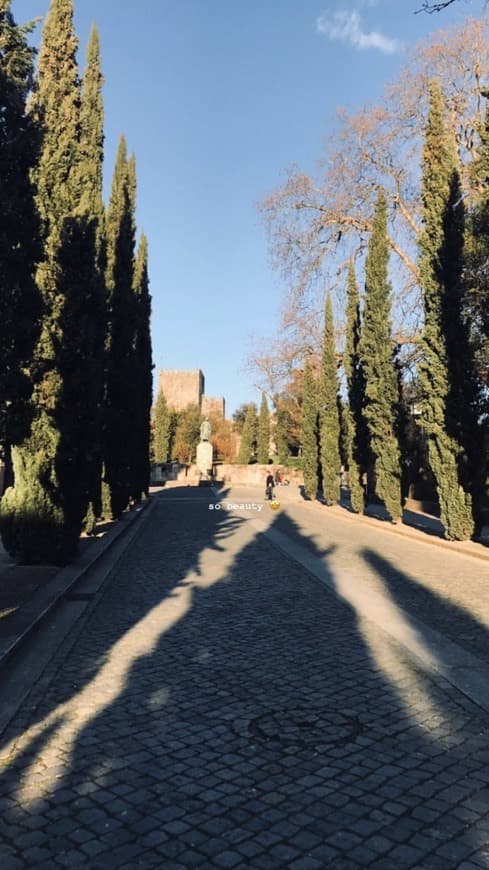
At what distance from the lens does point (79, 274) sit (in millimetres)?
11133

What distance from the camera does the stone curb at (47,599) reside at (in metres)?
6.21

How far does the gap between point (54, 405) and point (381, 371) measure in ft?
42.5

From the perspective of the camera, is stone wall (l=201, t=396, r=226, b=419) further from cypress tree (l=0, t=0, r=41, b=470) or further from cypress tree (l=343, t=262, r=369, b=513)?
cypress tree (l=0, t=0, r=41, b=470)

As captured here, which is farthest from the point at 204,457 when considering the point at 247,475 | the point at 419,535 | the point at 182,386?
the point at 182,386

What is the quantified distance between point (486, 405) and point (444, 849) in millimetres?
13934

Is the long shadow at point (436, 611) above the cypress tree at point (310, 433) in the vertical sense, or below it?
below

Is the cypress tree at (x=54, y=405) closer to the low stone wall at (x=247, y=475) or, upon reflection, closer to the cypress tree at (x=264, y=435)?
the low stone wall at (x=247, y=475)

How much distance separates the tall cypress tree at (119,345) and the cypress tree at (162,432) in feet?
161

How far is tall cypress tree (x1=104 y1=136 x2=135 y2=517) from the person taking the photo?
1864 centimetres

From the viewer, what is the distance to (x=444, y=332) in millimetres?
16250

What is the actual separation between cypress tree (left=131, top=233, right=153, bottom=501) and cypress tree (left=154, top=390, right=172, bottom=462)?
40.7m

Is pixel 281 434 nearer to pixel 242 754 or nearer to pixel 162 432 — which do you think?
pixel 162 432

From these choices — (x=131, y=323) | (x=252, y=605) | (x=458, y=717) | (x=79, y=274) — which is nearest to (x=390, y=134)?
(x=131, y=323)

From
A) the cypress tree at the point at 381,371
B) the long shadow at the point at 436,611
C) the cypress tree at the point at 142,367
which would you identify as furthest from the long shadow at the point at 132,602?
the cypress tree at the point at 142,367
